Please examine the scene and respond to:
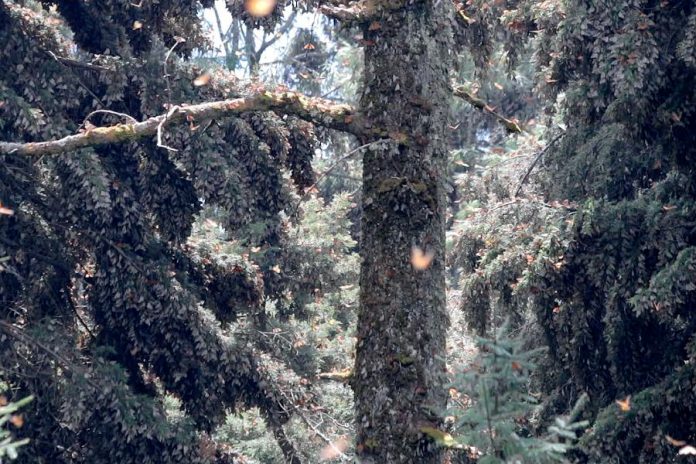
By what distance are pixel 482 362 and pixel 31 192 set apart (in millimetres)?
→ 6801

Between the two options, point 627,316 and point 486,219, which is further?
point 486,219

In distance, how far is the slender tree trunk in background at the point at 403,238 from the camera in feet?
21.8

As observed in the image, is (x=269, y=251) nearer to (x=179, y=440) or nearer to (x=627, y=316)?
(x=179, y=440)

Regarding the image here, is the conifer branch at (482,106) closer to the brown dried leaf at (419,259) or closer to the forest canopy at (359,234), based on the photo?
the forest canopy at (359,234)

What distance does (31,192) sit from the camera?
1055 cm

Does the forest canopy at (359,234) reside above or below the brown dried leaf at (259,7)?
below

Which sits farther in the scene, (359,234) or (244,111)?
(359,234)

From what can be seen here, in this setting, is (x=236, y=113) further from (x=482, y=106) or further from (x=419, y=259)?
(x=482, y=106)

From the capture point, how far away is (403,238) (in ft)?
22.4

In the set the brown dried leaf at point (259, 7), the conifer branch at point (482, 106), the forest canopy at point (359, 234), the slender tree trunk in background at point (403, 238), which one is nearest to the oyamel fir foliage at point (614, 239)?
the forest canopy at point (359, 234)

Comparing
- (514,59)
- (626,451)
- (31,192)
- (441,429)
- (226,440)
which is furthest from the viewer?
(226,440)

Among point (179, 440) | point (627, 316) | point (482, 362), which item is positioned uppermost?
point (482, 362)

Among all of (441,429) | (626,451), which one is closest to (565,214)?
(626,451)

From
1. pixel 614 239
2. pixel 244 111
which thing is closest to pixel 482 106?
pixel 244 111
